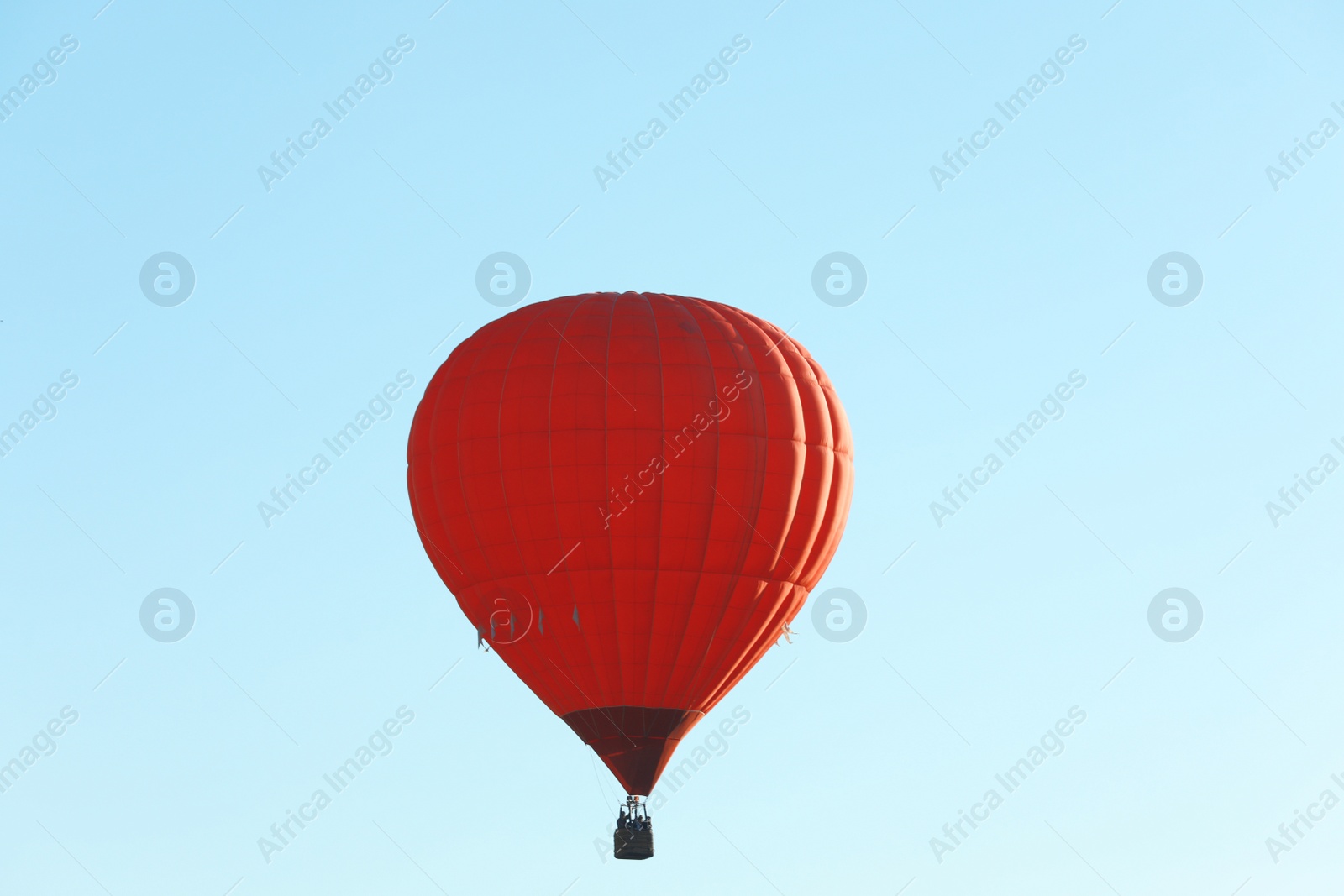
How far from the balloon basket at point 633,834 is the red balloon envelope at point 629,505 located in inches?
18.0

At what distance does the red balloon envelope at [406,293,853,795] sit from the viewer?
49.9 meters

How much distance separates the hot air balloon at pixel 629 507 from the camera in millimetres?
49906

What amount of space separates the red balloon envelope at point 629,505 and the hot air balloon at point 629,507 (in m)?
0.03

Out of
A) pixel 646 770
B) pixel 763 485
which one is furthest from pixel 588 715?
pixel 763 485

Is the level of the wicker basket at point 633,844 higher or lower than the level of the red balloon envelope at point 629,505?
lower

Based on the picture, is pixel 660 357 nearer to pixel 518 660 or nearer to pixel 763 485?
pixel 763 485

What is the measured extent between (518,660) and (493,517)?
2.85 meters

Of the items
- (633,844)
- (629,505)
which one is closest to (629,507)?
(629,505)

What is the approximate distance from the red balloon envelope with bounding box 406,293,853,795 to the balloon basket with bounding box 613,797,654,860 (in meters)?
0.46

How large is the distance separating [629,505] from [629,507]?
45 mm

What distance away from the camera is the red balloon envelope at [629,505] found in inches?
1965

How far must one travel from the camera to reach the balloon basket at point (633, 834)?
5000cm

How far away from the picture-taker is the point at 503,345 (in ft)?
168

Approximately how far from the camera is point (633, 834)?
50125mm
